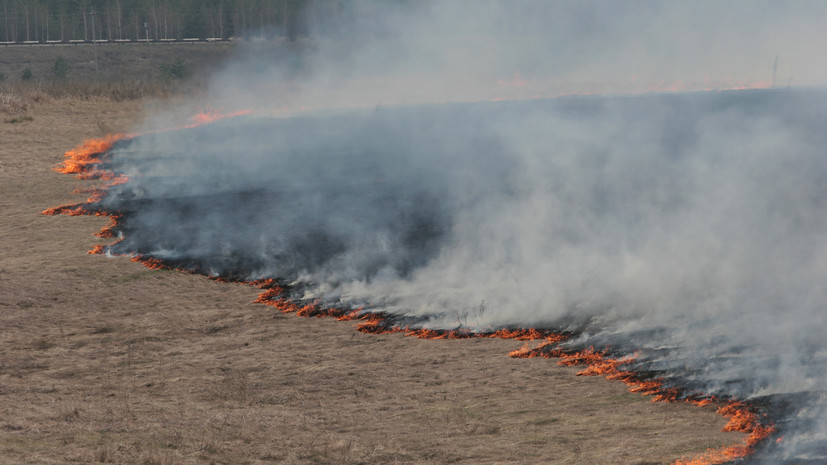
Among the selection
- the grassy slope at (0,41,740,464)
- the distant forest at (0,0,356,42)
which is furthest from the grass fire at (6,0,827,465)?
the distant forest at (0,0,356,42)

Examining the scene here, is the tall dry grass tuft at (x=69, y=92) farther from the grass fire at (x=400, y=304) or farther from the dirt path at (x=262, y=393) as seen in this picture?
the dirt path at (x=262, y=393)

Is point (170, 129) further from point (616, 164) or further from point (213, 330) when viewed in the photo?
point (213, 330)

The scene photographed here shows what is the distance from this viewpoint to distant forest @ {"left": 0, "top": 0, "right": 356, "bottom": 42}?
372 feet

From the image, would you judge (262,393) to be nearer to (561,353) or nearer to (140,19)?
(561,353)

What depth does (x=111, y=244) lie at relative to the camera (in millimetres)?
22906

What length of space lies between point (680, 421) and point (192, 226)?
1874cm

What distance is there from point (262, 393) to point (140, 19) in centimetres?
11903

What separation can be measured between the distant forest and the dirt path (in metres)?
99.0

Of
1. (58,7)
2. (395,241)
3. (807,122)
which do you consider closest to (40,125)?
(395,241)

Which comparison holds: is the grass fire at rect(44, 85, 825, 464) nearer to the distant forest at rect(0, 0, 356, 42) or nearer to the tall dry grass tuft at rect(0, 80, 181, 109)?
the tall dry grass tuft at rect(0, 80, 181, 109)

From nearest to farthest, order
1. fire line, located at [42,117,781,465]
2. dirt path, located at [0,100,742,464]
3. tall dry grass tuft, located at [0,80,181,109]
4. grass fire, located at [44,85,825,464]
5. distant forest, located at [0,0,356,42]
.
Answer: dirt path, located at [0,100,742,464] → fire line, located at [42,117,781,465] → grass fire, located at [44,85,825,464] → tall dry grass tuft, located at [0,80,181,109] → distant forest, located at [0,0,356,42]

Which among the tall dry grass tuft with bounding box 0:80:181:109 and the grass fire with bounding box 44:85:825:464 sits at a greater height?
the tall dry grass tuft with bounding box 0:80:181:109

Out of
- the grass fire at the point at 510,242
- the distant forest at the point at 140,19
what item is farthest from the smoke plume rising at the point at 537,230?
→ the distant forest at the point at 140,19

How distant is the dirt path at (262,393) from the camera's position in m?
10.0
